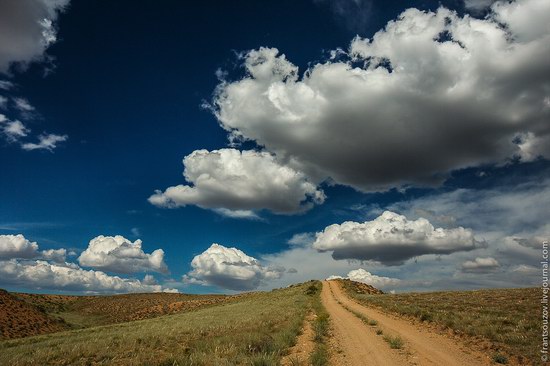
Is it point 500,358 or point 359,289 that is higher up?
point 500,358

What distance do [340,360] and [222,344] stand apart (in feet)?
19.3

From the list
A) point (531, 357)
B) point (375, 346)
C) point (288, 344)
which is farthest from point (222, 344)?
point (531, 357)

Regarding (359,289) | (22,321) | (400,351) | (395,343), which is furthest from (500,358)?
(359,289)

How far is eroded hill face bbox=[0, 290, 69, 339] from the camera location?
54250mm

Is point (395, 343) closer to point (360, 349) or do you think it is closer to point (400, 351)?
point (400, 351)

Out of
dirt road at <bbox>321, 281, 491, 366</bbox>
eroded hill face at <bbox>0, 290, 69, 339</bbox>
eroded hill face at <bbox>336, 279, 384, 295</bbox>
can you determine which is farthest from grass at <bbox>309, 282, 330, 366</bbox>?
eroded hill face at <bbox>336, 279, 384, 295</bbox>

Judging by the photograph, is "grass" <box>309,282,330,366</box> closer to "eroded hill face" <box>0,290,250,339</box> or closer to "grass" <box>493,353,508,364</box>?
"grass" <box>493,353,508,364</box>

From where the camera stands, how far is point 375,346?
16859 mm

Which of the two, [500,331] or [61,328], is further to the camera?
A: [61,328]

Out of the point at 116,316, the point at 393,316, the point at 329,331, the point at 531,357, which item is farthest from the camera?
the point at 116,316

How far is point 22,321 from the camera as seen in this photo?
60.0 m

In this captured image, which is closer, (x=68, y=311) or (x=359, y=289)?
(x=359, y=289)

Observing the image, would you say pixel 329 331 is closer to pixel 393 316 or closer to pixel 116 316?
pixel 393 316

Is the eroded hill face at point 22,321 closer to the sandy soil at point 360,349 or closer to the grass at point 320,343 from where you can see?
the grass at point 320,343
